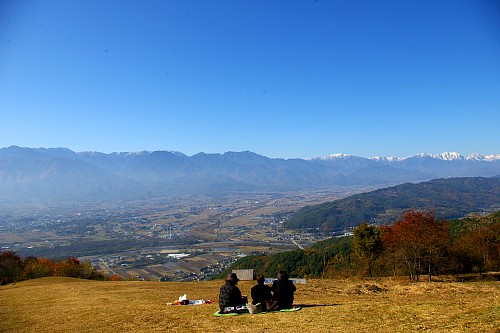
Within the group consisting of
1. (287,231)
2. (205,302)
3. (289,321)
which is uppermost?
(289,321)

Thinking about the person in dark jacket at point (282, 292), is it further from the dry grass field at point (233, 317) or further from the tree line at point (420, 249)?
the tree line at point (420, 249)

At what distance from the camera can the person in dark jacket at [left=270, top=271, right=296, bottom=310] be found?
13.7m

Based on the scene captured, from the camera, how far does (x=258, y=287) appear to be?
13711 mm

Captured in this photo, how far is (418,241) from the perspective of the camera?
32406 millimetres

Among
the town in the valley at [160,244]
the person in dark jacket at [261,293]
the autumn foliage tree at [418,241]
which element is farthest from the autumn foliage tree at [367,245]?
the town in the valley at [160,244]

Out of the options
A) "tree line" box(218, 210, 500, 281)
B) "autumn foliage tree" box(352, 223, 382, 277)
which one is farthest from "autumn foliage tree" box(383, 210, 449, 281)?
"autumn foliage tree" box(352, 223, 382, 277)

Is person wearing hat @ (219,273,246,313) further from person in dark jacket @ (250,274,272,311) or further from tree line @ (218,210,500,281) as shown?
tree line @ (218,210,500,281)

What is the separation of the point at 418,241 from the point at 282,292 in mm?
23837

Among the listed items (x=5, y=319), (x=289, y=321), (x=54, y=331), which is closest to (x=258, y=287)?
(x=289, y=321)

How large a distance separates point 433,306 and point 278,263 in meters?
56.4

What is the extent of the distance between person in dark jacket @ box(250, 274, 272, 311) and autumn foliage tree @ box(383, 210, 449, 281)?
23329 millimetres

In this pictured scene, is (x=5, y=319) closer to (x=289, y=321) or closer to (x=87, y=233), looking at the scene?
(x=289, y=321)

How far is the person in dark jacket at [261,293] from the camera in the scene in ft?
44.5

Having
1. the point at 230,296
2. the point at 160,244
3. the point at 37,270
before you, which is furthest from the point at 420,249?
the point at 160,244
